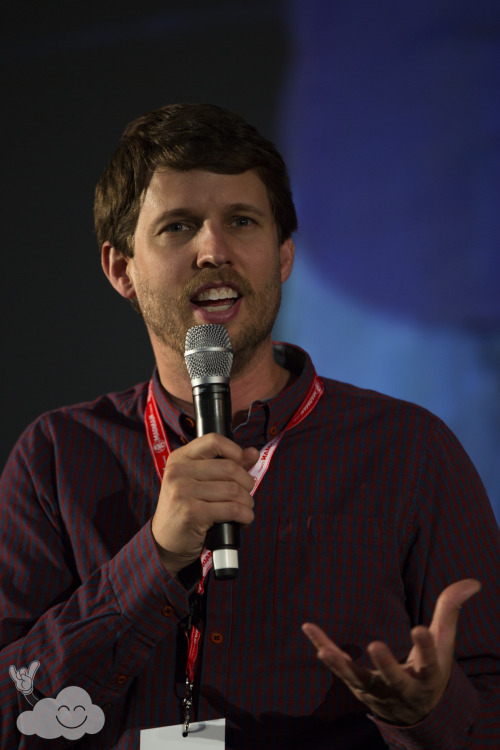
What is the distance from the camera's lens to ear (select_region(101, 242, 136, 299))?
6.92 feet

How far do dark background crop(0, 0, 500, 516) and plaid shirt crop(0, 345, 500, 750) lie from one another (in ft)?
1.86

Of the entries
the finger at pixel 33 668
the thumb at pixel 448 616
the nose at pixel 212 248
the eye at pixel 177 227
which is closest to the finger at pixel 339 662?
the thumb at pixel 448 616

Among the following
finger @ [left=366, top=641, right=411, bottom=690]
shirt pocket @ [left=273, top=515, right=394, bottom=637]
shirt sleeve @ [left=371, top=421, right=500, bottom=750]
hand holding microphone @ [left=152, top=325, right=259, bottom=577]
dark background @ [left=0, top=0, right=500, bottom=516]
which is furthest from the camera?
dark background @ [left=0, top=0, right=500, bottom=516]

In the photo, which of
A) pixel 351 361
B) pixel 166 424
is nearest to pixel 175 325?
pixel 166 424

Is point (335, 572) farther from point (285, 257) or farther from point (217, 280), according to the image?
point (285, 257)

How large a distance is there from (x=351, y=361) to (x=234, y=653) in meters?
1.12

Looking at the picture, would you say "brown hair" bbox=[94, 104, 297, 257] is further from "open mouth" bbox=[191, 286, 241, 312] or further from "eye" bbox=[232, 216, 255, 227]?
"open mouth" bbox=[191, 286, 241, 312]

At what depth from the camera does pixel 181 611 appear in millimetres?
1451

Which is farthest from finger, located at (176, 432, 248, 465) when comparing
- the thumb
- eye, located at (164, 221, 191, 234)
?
eye, located at (164, 221, 191, 234)

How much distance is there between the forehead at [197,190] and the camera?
185cm

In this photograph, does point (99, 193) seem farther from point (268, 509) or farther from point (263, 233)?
point (268, 509)

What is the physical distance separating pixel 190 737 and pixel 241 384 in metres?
0.78

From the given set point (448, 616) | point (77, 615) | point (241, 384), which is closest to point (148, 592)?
point (77, 615)

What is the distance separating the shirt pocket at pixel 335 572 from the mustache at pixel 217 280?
50cm
